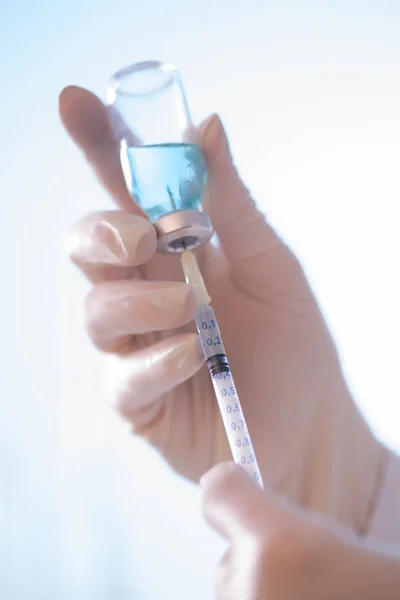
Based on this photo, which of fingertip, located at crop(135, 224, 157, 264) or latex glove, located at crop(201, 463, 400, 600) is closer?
latex glove, located at crop(201, 463, 400, 600)

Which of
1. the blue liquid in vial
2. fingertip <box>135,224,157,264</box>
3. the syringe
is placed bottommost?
the syringe

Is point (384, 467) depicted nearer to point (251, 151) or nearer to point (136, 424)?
point (136, 424)

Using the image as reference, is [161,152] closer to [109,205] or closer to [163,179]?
[163,179]

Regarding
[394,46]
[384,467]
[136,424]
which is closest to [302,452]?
[384,467]

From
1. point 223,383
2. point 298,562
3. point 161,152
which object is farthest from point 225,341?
point 298,562

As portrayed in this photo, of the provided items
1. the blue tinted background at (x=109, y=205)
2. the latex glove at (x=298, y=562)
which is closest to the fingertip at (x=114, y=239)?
the blue tinted background at (x=109, y=205)

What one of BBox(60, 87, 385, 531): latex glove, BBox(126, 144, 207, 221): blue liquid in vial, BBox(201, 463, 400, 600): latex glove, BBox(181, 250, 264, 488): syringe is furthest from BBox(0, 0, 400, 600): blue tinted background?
BBox(201, 463, 400, 600): latex glove

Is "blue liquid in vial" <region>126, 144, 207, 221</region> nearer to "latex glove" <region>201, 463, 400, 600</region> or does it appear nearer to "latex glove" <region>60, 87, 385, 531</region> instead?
"latex glove" <region>60, 87, 385, 531</region>
